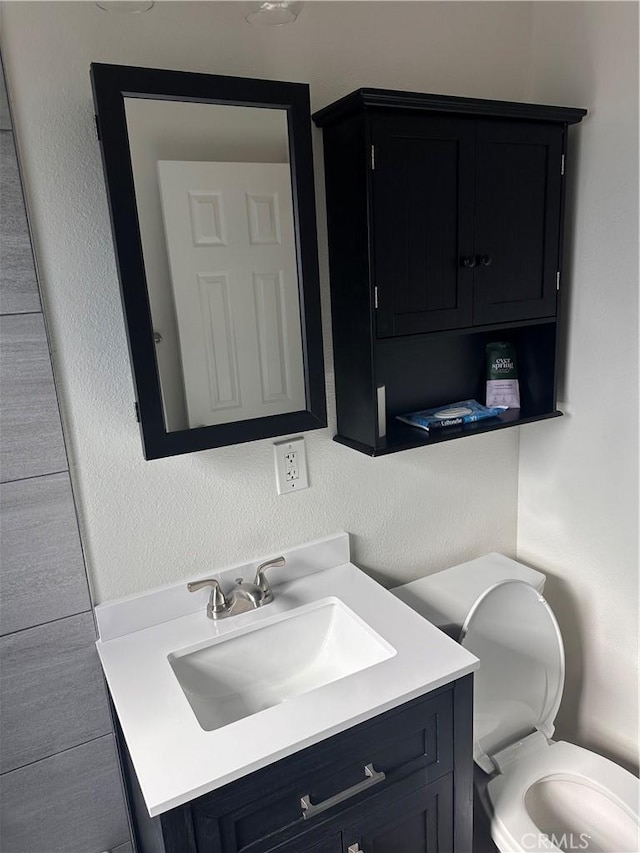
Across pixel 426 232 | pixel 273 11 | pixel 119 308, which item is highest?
pixel 273 11

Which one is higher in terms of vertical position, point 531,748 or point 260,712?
point 260,712

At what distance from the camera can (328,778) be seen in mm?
1069

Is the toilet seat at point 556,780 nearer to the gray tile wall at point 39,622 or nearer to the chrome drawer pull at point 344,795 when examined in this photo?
the chrome drawer pull at point 344,795

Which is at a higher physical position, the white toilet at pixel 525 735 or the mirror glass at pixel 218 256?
the mirror glass at pixel 218 256

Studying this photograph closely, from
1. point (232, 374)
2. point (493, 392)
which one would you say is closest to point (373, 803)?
point (232, 374)

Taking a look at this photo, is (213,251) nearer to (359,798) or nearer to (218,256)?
(218,256)

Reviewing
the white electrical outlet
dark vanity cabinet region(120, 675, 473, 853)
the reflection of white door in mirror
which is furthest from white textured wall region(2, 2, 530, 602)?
dark vanity cabinet region(120, 675, 473, 853)

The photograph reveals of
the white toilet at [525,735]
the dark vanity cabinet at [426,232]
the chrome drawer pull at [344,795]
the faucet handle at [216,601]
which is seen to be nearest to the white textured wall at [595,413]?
the dark vanity cabinet at [426,232]

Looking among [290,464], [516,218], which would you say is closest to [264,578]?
[290,464]

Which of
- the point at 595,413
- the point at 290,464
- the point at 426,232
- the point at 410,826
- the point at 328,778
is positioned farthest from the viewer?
the point at 595,413

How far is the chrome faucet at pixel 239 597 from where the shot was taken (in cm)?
134

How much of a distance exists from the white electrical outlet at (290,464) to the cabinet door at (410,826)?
659 millimetres

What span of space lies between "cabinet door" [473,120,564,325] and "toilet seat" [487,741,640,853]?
103 centimetres

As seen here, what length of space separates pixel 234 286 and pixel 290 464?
0.43 meters
